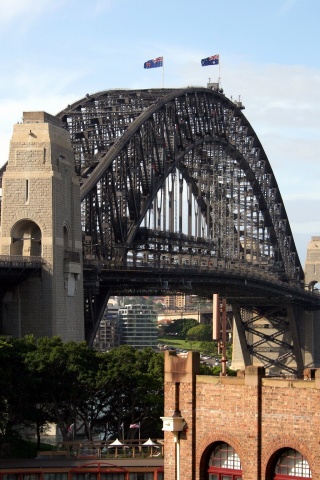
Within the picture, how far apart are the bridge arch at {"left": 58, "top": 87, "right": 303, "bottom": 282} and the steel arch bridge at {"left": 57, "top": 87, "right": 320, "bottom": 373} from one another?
151mm

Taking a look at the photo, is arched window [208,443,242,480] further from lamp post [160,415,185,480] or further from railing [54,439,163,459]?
railing [54,439,163,459]

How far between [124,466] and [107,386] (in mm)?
21521

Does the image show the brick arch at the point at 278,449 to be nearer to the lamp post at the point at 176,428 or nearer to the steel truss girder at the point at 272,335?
the lamp post at the point at 176,428

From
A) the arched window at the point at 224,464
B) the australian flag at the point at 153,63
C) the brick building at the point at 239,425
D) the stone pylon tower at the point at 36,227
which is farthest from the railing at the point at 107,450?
the australian flag at the point at 153,63

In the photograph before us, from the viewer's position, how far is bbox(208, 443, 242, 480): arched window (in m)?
36.7

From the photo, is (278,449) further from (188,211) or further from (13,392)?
(188,211)

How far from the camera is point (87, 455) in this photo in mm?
69750

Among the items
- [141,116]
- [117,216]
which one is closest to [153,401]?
[117,216]

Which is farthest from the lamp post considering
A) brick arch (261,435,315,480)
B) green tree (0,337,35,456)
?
green tree (0,337,35,456)

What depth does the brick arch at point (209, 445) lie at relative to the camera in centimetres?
3619

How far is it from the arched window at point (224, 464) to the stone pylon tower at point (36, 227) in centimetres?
5416

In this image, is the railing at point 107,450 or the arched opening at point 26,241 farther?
the arched opening at point 26,241

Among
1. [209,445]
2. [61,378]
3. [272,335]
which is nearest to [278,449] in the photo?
[209,445]

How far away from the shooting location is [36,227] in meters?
92.4
